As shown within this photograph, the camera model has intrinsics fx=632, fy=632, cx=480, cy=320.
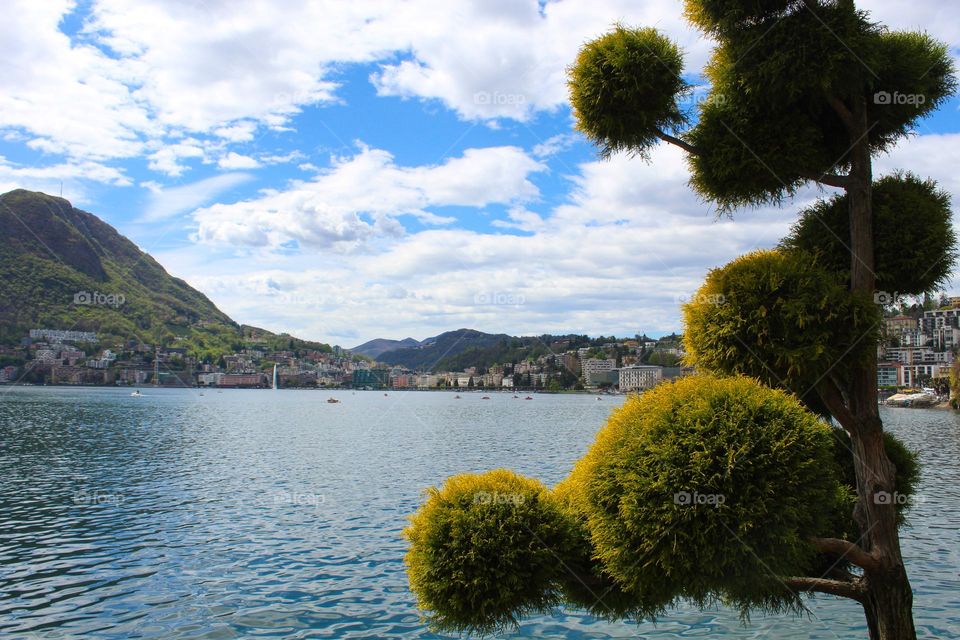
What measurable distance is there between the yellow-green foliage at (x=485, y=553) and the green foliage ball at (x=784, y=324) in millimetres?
2240

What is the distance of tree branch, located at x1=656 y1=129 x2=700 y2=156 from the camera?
21.8 ft

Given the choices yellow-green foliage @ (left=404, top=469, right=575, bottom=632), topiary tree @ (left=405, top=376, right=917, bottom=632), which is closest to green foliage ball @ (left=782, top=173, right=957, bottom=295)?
topiary tree @ (left=405, top=376, right=917, bottom=632)

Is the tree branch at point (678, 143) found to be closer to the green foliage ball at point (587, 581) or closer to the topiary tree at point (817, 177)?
the topiary tree at point (817, 177)

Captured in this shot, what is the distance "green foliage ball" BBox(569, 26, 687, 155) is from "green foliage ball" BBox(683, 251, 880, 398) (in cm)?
180

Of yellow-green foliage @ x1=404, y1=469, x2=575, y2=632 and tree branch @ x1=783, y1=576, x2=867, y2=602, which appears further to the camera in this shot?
tree branch @ x1=783, y1=576, x2=867, y2=602

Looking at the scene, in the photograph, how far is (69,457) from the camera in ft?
121

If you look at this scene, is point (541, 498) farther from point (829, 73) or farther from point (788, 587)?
point (829, 73)

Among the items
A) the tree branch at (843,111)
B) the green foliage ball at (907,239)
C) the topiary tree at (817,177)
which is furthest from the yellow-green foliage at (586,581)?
the tree branch at (843,111)

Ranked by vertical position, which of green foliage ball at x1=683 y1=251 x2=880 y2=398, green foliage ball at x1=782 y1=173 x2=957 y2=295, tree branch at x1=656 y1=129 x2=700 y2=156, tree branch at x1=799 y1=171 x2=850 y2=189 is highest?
tree branch at x1=656 y1=129 x2=700 y2=156

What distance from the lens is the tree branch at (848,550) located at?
5.48 metres

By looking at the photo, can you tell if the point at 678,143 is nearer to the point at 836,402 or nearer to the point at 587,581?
the point at 836,402

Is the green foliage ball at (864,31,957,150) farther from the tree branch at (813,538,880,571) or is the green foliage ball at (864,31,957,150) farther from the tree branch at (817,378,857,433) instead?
the tree branch at (813,538,880,571)

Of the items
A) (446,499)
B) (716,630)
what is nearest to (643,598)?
(446,499)

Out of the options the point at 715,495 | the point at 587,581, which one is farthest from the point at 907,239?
the point at 587,581
